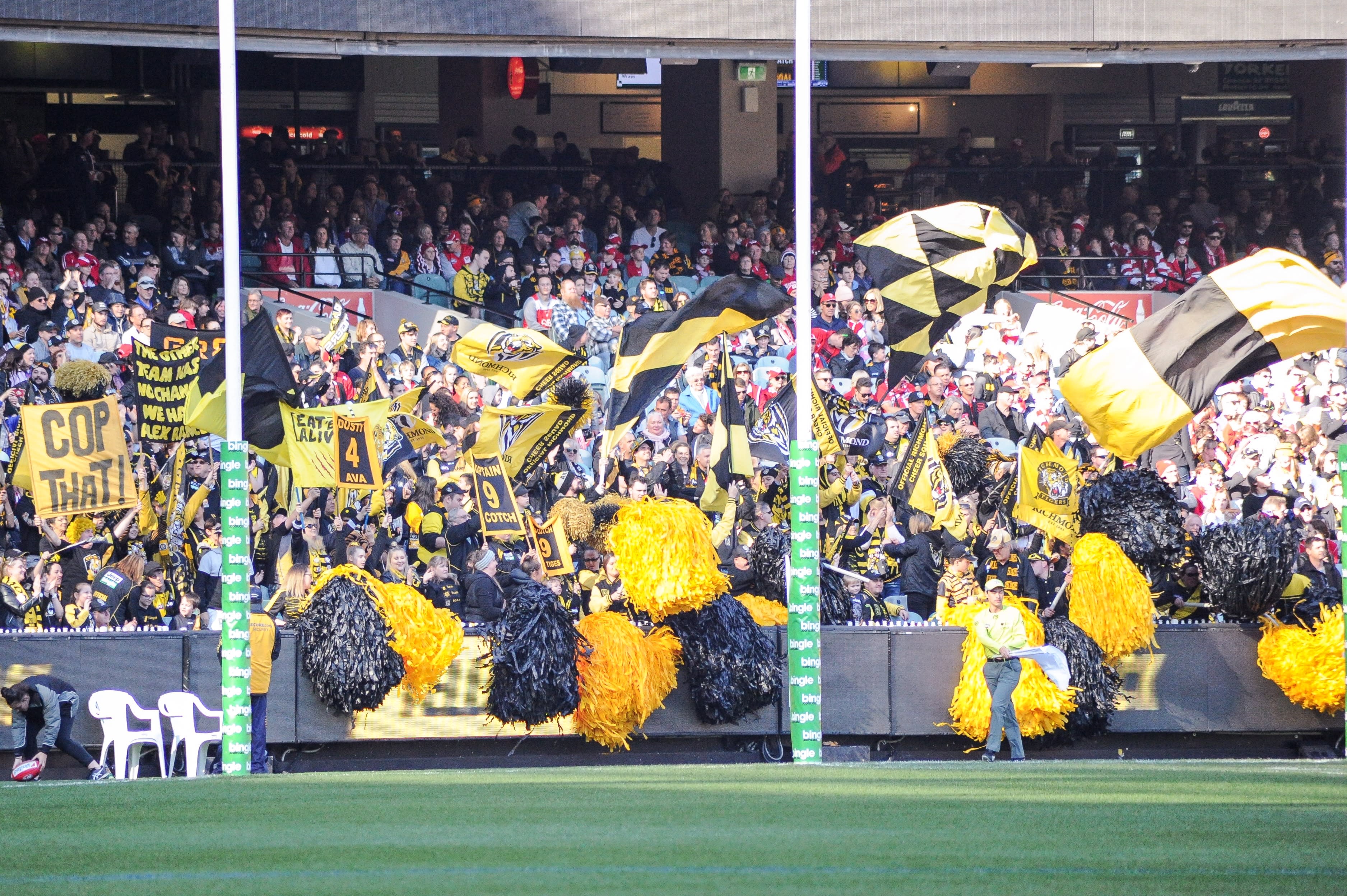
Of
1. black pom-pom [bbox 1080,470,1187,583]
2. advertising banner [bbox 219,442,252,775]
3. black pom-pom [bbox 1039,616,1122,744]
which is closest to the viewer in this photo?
advertising banner [bbox 219,442,252,775]

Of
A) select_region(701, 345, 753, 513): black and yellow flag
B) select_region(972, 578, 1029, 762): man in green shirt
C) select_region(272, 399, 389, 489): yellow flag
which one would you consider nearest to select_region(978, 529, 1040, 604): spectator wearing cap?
select_region(972, 578, 1029, 762): man in green shirt

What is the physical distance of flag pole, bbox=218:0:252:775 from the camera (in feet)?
42.3

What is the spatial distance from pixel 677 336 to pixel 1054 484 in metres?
3.36

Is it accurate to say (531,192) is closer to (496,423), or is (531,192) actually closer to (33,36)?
(33,36)

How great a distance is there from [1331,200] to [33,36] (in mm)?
18173

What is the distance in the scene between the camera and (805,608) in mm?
13602

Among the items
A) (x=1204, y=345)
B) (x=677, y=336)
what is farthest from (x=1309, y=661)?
(x=677, y=336)

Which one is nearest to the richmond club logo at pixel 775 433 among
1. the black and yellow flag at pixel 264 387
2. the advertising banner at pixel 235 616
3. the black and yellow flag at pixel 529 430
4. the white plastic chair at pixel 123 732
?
the black and yellow flag at pixel 529 430

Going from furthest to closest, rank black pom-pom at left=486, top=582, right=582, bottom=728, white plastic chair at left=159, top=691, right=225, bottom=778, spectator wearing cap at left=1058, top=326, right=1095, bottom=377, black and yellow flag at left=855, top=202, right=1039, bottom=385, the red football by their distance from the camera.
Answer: spectator wearing cap at left=1058, top=326, right=1095, bottom=377 → black and yellow flag at left=855, top=202, right=1039, bottom=385 → black pom-pom at left=486, top=582, right=582, bottom=728 → white plastic chair at left=159, top=691, right=225, bottom=778 → the red football

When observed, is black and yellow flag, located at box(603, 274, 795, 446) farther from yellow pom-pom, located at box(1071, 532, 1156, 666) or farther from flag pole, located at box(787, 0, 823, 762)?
yellow pom-pom, located at box(1071, 532, 1156, 666)

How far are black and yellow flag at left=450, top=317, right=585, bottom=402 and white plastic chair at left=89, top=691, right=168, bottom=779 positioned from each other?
4.03m

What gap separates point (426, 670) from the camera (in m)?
14.3

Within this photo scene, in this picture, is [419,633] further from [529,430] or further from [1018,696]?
[1018,696]

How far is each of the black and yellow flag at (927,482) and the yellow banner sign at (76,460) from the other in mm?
6428
